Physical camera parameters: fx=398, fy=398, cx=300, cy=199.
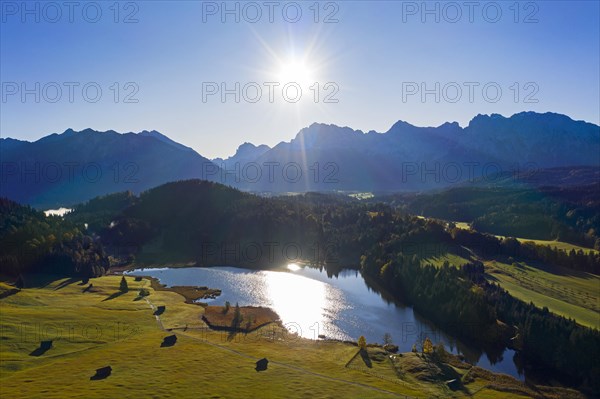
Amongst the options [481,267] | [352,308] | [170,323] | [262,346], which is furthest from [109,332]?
[481,267]

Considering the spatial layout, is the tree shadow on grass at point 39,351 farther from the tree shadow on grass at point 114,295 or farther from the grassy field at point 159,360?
the tree shadow on grass at point 114,295

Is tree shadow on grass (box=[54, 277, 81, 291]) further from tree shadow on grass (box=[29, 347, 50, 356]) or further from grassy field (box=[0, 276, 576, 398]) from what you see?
tree shadow on grass (box=[29, 347, 50, 356])

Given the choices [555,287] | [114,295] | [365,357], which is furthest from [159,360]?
[555,287]

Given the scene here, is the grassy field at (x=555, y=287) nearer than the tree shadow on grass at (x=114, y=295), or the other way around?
the grassy field at (x=555, y=287)

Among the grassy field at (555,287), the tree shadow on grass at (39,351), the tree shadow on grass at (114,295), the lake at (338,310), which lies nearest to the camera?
the tree shadow on grass at (39,351)

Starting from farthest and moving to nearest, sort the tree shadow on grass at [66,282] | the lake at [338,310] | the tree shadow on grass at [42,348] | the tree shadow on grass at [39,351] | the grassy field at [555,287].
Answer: the tree shadow on grass at [66,282]
the grassy field at [555,287]
the lake at [338,310]
the tree shadow on grass at [42,348]
the tree shadow on grass at [39,351]

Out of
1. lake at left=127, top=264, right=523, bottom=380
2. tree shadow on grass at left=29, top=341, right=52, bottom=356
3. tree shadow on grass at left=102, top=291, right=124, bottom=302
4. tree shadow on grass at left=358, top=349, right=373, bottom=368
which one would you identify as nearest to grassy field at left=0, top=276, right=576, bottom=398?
tree shadow on grass at left=29, top=341, right=52, bottom=356

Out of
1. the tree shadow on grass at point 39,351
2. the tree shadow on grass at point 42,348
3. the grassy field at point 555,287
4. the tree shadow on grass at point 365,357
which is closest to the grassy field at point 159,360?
the tree shadow on grass at point 39,351

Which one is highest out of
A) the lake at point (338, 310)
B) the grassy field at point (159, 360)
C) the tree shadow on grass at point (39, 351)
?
the tree shadow on grass at point (39, 351)
